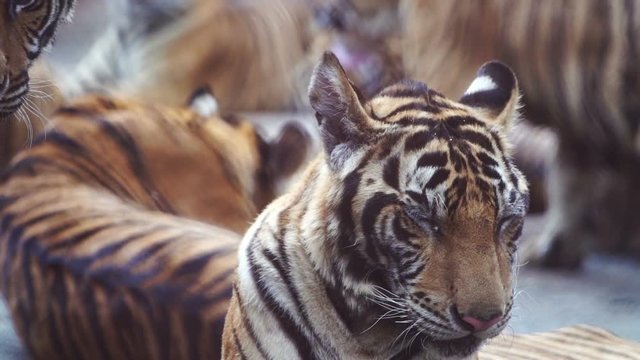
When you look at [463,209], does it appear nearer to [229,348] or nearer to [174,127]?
[229,348]

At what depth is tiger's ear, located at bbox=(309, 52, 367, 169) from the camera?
1214 millimetres

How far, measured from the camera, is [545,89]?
2.34 meters

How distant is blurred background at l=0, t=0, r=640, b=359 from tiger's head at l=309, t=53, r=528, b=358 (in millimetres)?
597

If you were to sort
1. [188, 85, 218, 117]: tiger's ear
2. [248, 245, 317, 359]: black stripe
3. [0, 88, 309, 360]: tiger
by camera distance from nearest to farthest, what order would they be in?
[248, 245, 317, 359]: black stripe < [0, 88, 309, 360]: tiger < [188, 85, 218, 117]: tiger's ear

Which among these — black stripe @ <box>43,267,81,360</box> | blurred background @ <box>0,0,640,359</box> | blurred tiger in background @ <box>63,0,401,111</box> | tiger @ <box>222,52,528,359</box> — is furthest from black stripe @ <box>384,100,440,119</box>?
blurred tiger in background @ <box>63,0,401,111</box>

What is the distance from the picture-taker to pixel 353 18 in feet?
10.1

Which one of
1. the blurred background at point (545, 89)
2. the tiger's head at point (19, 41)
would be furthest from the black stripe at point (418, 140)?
the blurred background at point (545, 89)

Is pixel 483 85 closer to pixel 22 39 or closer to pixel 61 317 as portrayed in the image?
pixel 22 39

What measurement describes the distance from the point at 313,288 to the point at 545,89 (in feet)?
3.80

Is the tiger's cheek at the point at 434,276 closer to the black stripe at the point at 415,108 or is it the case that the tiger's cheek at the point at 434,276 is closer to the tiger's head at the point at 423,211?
the tiger's head at the point at 423,211

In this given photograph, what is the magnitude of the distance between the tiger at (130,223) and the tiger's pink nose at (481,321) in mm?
493

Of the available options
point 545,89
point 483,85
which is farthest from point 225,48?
point 483,85

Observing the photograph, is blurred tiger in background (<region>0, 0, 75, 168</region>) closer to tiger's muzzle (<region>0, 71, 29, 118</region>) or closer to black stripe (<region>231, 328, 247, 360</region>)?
tiger's muzzle (<region>0, 71, 29, 118</region>)

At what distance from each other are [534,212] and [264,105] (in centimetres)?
101
